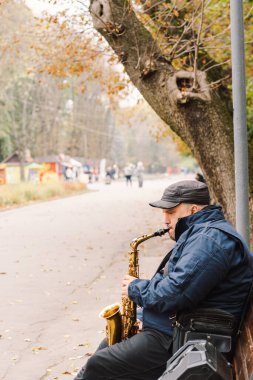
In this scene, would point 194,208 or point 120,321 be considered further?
point 120,321

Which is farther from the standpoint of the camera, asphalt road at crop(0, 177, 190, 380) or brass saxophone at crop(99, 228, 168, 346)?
asphalt road at crop(0, 177, 190, 380)

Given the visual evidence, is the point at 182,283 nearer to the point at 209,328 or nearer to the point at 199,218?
the point at 209,328

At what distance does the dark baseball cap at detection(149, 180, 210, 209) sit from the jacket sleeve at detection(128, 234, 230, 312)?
36 centimetres

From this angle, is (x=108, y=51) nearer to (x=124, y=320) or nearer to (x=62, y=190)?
(x=124, y=320)

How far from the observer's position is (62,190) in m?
39.9

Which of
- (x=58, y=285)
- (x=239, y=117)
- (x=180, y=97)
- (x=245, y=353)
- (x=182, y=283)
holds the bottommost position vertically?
(x=58, y=285)

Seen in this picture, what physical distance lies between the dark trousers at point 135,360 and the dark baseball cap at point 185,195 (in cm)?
74

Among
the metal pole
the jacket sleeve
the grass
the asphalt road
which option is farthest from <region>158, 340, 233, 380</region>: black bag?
the grass

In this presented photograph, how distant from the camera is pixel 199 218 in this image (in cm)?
356

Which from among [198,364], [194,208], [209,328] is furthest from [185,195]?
[198,364]

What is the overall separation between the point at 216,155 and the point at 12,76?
4350cm

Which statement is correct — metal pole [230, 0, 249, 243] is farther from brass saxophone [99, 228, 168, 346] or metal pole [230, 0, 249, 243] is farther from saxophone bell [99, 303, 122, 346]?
saxophone bell [99, 303, 122, 346]

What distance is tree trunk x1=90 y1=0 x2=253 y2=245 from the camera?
8.92m

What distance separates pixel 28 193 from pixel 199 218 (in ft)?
100
